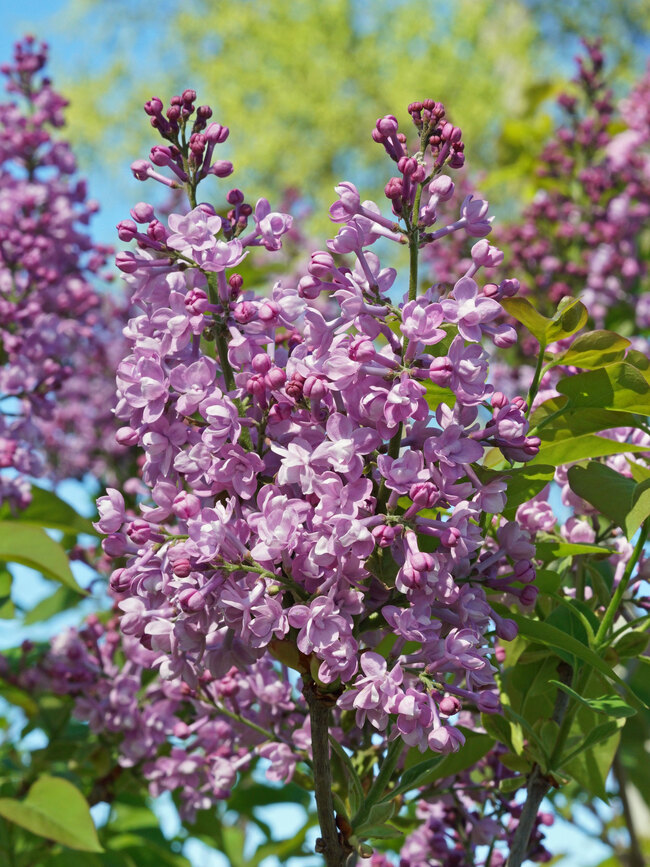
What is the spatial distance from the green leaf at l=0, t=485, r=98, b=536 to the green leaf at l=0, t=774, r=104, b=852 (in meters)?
0.50

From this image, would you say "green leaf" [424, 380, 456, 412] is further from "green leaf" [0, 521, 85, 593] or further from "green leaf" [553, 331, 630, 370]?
"green leaf" [0, 521, 85, 593]

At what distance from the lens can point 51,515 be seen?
2.03 meters

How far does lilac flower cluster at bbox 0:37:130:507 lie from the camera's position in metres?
2.18

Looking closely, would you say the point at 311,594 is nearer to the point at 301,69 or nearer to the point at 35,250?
the point at 35,250

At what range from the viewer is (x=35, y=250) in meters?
2.48

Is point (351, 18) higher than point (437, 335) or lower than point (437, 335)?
higher

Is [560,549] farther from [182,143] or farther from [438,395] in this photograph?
[182,143]

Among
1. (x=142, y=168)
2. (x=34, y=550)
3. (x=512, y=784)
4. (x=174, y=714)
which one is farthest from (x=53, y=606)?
(x=142, y=168)

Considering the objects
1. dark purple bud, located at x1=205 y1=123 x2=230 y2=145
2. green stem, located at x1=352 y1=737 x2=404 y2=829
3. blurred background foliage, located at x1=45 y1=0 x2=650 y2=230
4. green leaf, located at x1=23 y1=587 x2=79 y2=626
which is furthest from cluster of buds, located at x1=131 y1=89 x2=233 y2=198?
blurred background foliage, located at x1=45 y1=0 x2=650 y2=230

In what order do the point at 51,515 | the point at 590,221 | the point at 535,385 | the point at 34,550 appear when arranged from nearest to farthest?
the point at 535,385
the point at 34,550
the point at 51,515
the point at 590,221

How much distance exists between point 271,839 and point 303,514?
1965 mm

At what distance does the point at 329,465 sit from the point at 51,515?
1.23 meters

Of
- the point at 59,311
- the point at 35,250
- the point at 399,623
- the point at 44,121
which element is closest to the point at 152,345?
the point at 399,623

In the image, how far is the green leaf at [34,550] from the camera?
5.17ft
